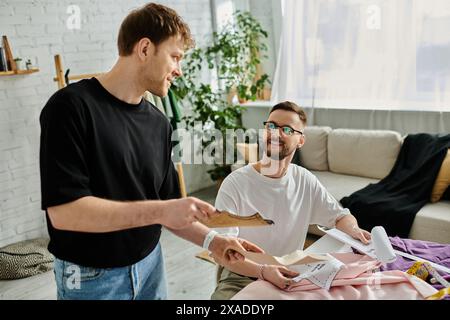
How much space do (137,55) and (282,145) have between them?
816 mm

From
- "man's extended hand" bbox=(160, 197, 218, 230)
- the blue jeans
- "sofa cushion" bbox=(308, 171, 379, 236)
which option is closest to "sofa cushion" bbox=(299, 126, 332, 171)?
"sofa cushion" bbox=(308, 171, 379, 236)

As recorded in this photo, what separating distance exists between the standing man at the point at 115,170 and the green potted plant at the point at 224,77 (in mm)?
2909

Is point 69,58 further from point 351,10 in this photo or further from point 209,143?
point 351,10

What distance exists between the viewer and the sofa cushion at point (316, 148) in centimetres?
391

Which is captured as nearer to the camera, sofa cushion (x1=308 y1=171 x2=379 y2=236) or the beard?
the beard

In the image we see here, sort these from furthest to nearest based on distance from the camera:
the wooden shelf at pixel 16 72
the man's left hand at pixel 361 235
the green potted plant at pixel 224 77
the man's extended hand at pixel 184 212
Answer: the green potted plant at pixel 224 77 → the wooden shelf at pixel 16 72 → the man's left hand at pixel 361 235 → the man's extended hand at pixel 184 212

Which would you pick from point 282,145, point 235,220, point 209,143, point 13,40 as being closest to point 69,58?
point 13,40

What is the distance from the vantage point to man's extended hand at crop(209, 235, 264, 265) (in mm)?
1282

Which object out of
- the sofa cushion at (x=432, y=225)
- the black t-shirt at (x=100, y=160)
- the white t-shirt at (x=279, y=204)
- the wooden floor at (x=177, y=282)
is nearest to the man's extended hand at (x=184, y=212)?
the black t-shirt at (x=100, y=160)

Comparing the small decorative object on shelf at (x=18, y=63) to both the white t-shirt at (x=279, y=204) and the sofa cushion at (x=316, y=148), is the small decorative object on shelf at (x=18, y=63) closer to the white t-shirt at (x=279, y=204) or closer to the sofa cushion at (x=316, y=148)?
the white t-shirt at (x=279, y=204)

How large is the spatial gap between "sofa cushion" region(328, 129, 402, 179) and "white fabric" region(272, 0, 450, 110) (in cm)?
40

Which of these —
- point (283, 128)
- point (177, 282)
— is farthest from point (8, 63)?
point (283, 128)

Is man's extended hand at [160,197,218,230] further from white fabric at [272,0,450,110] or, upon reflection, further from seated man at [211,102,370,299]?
white fabric at [272,0,450,110]

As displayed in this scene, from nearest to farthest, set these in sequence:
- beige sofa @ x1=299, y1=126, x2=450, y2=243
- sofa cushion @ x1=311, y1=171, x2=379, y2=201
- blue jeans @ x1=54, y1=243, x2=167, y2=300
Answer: blue jeans @ x1=54, y1=243, x2=167, y2=300, sofa cushion @ x1=311, y1=171, x2=379, y2=201, beige sofa @ x1=299, y1=126, x2=450, y2=243
